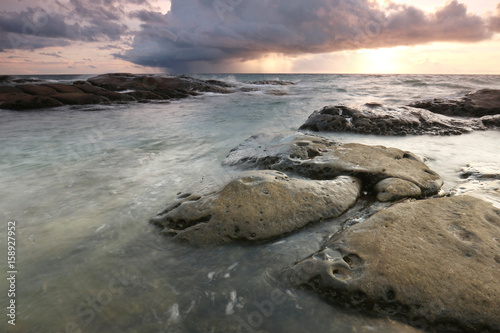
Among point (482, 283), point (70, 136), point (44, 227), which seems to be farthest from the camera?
point (70, 136)

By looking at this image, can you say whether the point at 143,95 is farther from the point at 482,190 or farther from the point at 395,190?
the point at 482,190

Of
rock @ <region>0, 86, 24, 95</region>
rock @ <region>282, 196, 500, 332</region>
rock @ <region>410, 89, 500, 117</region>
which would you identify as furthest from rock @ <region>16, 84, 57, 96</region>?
rock @ <region>410, 89, 500, 117</region>

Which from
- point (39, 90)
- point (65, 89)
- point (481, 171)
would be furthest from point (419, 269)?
point (65, 89)

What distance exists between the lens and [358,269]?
2094mm

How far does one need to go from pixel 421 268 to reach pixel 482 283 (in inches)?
14.5

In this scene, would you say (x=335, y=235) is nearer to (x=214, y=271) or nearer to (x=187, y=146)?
(x=214, y=271)

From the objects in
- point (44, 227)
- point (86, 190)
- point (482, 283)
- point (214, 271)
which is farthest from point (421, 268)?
point (86, 190)

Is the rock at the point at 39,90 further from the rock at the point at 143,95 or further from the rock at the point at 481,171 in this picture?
the rock at the point at 481,171

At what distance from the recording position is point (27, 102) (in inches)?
532

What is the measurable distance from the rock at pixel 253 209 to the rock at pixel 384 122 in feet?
15.4

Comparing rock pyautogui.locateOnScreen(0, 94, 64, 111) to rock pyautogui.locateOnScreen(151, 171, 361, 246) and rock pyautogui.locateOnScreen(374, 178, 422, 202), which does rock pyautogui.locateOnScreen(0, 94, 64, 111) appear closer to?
rock pyautogui.locateOnScreen(151, 171, 361, 246)

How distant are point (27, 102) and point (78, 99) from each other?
7.43ft

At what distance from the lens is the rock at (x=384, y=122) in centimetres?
751

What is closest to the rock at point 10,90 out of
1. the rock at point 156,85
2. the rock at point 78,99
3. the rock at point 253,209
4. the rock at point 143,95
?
the rock at point 78,99
